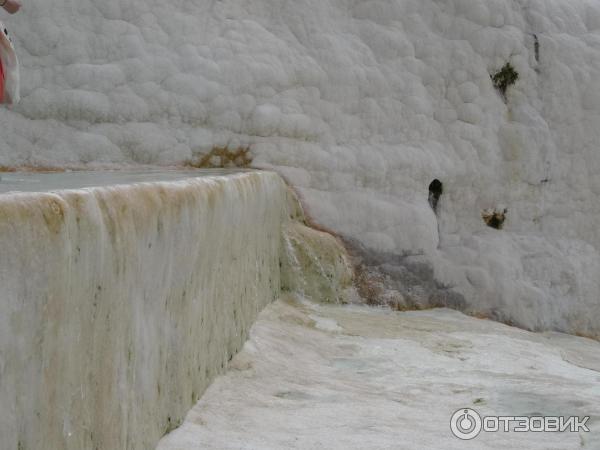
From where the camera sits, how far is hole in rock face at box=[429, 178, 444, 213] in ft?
22.0

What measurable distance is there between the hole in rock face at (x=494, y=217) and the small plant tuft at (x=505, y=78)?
904 millimetres

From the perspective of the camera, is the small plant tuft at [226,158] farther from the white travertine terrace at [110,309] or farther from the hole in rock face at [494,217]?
the white travertine terrace at [110,309]

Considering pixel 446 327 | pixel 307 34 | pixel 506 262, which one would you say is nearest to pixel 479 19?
pixel 307 34

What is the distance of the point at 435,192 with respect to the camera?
6723 mm

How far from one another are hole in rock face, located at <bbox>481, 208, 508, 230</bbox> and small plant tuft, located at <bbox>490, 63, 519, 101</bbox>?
90 centimetres

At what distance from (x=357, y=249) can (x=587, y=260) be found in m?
1.93

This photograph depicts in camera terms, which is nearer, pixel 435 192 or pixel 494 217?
pixel 435 192

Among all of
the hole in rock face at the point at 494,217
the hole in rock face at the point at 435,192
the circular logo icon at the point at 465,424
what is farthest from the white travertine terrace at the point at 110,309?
the hole in rock face at the point at 494,217

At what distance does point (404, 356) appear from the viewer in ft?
15.5
